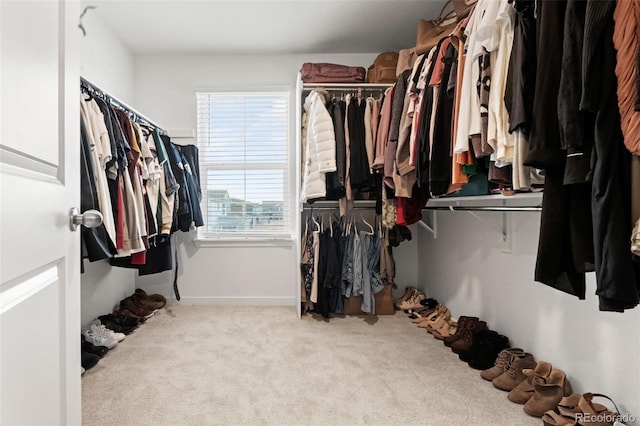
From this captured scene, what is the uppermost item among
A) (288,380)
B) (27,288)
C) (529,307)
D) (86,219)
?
(86,219)

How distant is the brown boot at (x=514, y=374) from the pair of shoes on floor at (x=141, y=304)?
2.42 metres

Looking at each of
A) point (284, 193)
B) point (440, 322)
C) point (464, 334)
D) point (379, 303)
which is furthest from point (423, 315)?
point (284, 193)

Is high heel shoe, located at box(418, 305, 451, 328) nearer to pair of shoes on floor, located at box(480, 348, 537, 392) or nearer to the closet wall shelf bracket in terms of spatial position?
the closet wall shelf bracket

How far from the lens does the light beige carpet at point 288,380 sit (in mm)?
1495

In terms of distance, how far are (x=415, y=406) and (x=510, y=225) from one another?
1.09 metres

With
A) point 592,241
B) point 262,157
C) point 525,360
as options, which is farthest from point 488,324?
point 262,157

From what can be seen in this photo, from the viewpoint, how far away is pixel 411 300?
2.97 meters

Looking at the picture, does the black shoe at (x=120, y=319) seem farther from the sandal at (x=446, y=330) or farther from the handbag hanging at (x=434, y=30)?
the handbag hanging at (x=434, y=30)

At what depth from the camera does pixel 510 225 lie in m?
1.97

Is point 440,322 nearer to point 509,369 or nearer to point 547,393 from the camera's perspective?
point 509,369

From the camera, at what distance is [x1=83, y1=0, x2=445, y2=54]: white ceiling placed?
2469 mm

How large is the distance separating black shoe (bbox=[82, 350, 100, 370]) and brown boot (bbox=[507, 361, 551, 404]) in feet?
6.89

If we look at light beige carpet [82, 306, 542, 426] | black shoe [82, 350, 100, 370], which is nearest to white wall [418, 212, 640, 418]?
light beige carpet [82, 306, 542, 426]

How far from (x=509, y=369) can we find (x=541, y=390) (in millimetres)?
198
